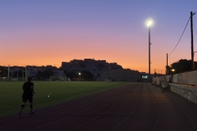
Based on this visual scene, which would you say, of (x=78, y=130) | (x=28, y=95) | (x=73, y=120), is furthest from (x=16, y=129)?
(x=28, y=95)

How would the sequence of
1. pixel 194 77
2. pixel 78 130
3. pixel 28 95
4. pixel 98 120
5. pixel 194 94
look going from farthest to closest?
1. pixel 194 77
2. pixel 194 94
3. pixel 28 95
4. pixel 98 120
5. pixel 78 130

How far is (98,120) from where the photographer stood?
47.1 feet

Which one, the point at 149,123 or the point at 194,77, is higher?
the point at 194,77

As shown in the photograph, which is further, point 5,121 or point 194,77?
point 194,77

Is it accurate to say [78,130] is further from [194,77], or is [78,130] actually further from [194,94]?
[194,77]

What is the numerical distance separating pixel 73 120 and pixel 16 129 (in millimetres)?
3090

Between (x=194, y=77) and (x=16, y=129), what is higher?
(x=194, y=77)

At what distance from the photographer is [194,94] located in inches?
1023

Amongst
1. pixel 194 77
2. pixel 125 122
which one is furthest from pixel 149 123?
pixel 194 77

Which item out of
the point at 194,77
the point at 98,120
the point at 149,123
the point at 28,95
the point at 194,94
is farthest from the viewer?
the point at 194,77

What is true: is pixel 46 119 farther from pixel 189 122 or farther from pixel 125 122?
pixel 189 122

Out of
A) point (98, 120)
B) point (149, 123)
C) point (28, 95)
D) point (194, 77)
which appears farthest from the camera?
point (194, 77)

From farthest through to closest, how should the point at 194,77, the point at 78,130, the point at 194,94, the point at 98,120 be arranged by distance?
the point at 194,77
the point at 194,94
the point at 98,120
the point at 78,130

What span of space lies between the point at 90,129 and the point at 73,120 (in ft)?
8.63
